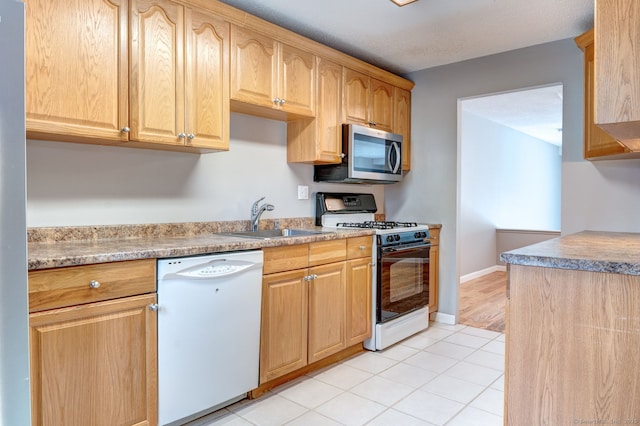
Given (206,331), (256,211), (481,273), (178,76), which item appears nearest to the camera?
(206,331)

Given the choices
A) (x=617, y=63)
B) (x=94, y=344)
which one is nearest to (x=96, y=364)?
(x=94, y=344)

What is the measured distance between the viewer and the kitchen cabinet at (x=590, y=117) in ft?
8.57

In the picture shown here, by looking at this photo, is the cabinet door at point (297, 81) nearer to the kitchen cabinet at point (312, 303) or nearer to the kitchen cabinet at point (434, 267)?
the kitchen cabinet at point (312, 303)

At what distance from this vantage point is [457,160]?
12.1 feet

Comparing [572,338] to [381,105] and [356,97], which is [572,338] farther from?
[381,105]

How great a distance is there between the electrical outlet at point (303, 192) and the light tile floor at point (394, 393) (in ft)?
4.23

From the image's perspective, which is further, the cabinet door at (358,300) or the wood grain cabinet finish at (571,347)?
the cabinet door at (358,300)

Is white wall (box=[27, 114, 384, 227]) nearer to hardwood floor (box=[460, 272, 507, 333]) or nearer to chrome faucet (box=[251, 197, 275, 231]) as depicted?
chrome faucet (box=[251, 197, 275, 231])

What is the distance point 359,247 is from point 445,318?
1.42 metres

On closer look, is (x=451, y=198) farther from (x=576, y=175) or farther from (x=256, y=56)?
(x=256, y=56)

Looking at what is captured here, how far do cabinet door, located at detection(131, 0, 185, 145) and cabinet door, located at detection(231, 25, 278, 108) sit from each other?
358 mm

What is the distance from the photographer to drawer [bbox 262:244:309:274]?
2.28m

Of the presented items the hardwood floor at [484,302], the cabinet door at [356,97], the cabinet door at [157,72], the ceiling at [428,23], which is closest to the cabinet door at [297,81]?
the ceiling at [428,23]

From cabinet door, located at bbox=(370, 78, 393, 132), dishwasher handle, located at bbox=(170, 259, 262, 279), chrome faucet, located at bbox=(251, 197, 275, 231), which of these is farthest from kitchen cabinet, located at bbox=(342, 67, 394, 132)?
dishwasher handle, located at bbox=(170, 259, 262, 279)
